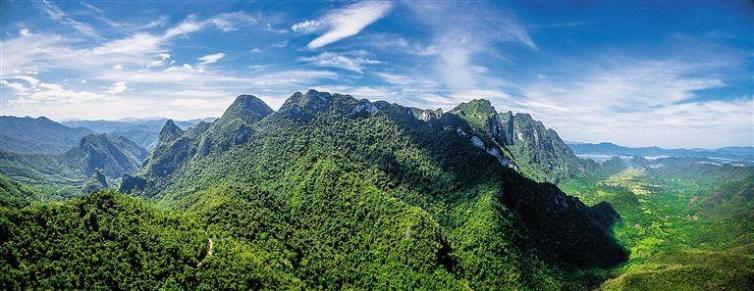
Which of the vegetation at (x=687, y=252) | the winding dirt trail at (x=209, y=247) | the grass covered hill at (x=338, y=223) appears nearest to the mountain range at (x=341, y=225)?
the grass covered hill at (x=338, y=223)

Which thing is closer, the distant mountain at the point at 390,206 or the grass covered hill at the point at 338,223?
the grass covered hill at the point at 338,223

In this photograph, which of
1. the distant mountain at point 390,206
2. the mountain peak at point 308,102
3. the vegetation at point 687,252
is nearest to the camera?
the vegetation at point 687,252

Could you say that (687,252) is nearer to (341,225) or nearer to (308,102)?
(341,225)

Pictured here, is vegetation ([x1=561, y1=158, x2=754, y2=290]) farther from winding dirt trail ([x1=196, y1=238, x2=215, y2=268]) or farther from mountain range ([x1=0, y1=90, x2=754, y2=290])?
winding dirt trail ([x1=196, y1=238, x2=215, y2=268])

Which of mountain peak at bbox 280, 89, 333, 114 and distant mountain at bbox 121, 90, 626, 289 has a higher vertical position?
mountain peak at bbox 280, 89, 333, 114

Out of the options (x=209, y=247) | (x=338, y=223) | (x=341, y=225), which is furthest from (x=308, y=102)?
(x=209, y=247)

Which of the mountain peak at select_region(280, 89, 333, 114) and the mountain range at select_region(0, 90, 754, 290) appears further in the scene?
the mountain peak at select_region(280, 89, 333, 114)

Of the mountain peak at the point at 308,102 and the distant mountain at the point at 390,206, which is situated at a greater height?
the mountain peak at the point at 308,102

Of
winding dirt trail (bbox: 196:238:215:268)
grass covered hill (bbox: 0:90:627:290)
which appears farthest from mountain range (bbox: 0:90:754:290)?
winding dirt trail (bbox: 196:238:215:268)

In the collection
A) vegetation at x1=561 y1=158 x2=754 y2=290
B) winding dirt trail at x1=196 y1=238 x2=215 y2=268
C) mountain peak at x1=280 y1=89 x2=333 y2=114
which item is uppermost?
mountain peak at x1=280 y1=89 x2=333 y2=114

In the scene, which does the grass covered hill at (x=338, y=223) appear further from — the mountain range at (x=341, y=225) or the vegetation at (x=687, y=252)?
the vegetation at (x=687, y=252)

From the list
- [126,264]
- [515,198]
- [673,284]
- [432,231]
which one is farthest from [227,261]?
[673,284]
